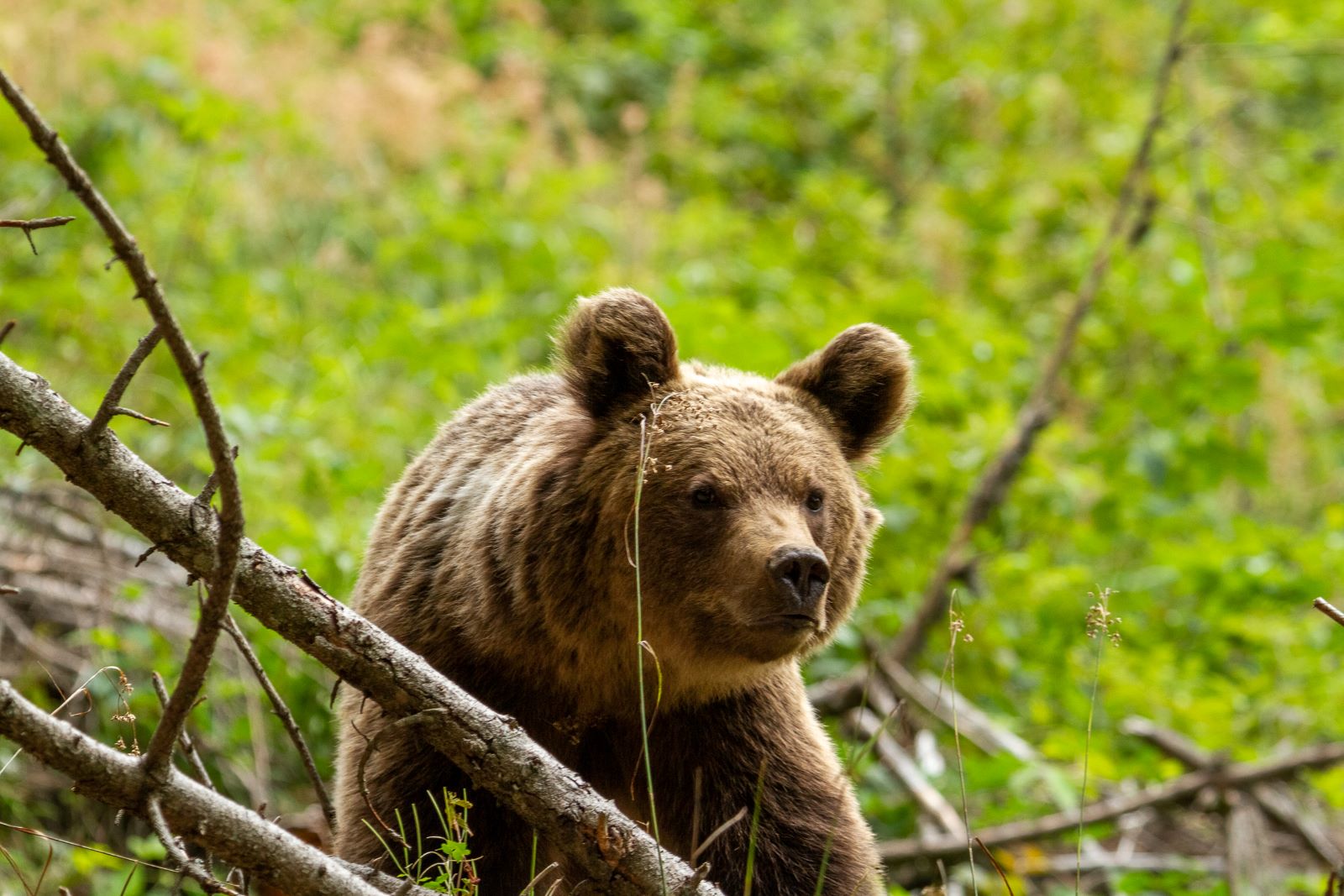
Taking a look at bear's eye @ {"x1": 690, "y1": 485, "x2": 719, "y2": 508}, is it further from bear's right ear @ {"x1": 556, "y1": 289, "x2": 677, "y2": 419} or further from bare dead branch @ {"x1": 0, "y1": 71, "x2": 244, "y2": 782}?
bare dead branch @ {"x1": 0, "y1": 71, "x2": 244, "y2": 782}

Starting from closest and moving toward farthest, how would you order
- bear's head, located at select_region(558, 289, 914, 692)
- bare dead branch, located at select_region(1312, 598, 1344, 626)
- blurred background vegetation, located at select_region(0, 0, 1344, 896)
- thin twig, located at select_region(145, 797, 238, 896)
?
thin twig, located at select_region(145, 797, 238, 896)
bare dead branch, located at select_region(1312, 598, 1344, 626)
bear's head, located at select_region(558, 289, 914, 692)
blurred background vegetation, located at select_region(0, 0, 1344, 896)

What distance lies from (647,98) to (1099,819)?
9.74 m

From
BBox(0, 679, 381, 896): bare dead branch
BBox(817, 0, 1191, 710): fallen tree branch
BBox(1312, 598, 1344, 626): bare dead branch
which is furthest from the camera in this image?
BBox(817, 0, 1191, 710): fallen tree branch

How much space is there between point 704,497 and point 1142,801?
282 cm

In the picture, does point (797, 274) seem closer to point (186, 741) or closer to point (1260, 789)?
point (1260, 789)

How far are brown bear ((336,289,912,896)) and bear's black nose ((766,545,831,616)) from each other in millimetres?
49

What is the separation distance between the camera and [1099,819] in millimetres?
Result: 4938

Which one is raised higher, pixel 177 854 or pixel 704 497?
pixel 704 497

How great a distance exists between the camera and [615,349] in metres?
3.43

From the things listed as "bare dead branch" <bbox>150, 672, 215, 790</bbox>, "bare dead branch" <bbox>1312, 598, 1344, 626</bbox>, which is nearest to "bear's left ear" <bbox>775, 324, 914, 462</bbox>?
"bare dead branch" <bbox>1312, 598, 1344, 626</bbox>

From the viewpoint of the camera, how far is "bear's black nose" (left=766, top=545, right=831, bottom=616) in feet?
9.36

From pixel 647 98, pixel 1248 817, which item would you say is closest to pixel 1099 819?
pixel 1248 817

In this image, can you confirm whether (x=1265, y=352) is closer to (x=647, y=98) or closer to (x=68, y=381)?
(x=68, y=381)

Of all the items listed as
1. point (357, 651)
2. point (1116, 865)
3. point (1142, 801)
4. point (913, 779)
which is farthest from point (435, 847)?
point (1142, 801)
